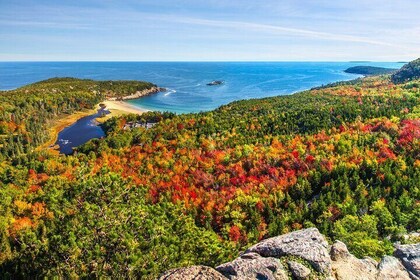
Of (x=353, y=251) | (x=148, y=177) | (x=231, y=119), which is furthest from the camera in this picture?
(x=231, y=119)

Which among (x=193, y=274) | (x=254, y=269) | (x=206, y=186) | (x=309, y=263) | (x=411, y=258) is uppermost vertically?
(x=193, y=274)

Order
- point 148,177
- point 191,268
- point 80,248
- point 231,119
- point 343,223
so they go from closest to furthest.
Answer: point 191,268
point 80,248
point 343,223
point 148,177
point 231,119

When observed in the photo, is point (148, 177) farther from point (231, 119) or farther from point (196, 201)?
point (231, 119)

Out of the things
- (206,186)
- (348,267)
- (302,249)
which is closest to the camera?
(302,249)

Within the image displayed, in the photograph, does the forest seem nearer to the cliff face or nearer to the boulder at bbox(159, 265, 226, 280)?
the cliff face

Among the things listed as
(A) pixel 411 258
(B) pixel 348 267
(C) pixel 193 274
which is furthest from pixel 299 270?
(A) pixel 411 258

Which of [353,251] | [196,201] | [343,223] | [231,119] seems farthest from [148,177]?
[231,119]

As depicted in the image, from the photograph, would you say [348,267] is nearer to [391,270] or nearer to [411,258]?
[391,270]
